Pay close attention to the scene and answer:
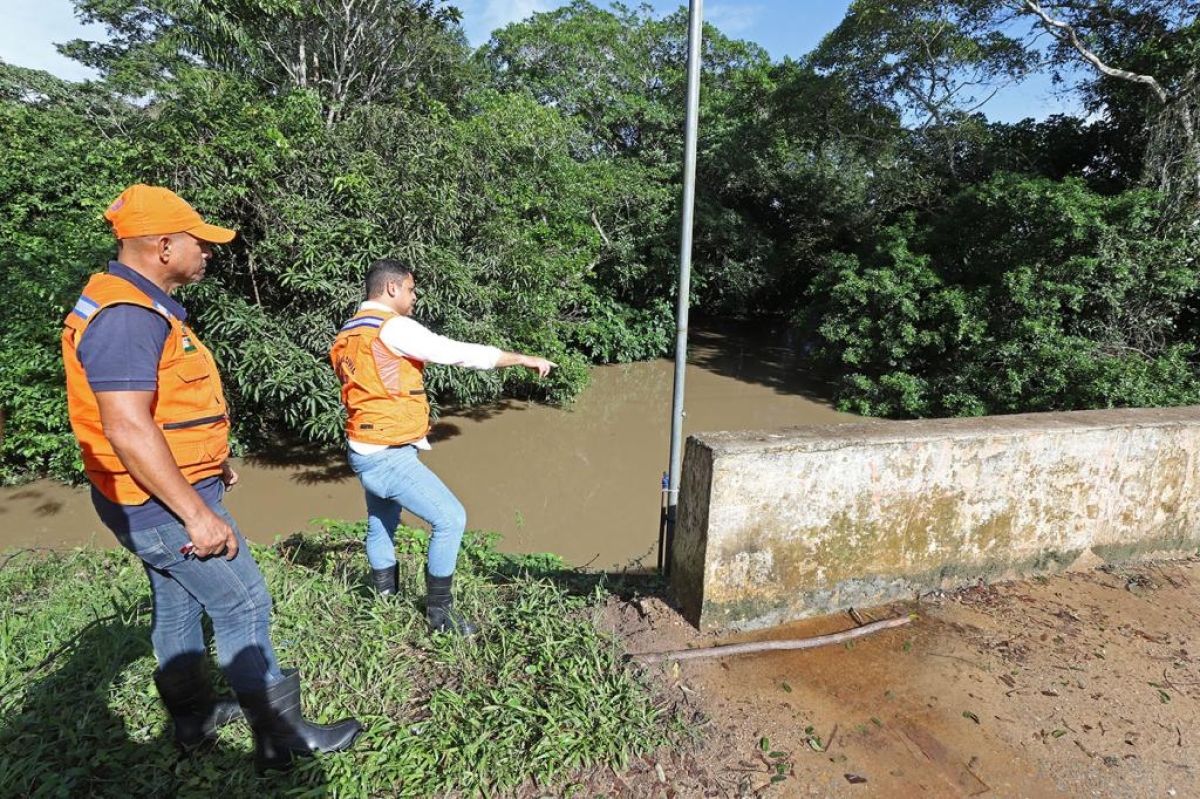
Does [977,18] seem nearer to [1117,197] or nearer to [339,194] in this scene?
A: [1117,197]

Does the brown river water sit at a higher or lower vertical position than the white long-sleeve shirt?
lower

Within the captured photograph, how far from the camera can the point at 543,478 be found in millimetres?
7574

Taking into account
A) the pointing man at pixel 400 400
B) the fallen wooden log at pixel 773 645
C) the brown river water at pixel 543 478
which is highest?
the pointing man at pixel 400 400

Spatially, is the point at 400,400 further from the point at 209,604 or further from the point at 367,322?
the point at 209,604

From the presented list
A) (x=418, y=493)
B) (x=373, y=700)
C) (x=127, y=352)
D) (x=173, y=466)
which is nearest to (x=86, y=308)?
(x=127, y=352)

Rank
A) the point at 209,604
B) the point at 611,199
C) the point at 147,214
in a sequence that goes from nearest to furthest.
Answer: the point at 147,214
the point at 209,604
the point at 611,199

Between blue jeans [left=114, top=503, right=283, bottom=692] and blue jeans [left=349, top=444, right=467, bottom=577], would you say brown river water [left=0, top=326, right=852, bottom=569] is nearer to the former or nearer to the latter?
blue jeans [left=349, top=444, right=467, bottom=577]

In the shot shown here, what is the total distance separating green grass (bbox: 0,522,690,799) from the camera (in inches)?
70.1

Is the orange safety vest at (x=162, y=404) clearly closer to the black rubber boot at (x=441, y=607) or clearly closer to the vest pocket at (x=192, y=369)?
the vest pocket at (x=192, y=369)

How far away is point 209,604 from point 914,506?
7.81 ft

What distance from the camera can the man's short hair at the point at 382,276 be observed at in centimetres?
234

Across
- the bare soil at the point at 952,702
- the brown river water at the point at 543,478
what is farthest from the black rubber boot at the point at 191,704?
the brown river water at the point at 543,478

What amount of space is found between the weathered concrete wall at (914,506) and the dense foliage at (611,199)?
183 inches

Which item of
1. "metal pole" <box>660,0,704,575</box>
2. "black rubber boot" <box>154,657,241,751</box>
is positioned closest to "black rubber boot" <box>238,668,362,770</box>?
"black rubber boot" <box>154,657,241,751</box>
